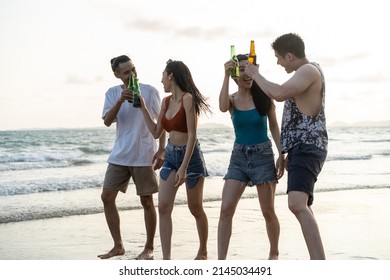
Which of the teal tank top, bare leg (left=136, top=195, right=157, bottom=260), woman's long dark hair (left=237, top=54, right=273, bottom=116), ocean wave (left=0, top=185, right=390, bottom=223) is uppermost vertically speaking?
woman's long dark hair (left=237, top=54, right=273, bottom=116)

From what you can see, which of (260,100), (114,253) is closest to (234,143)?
(260,100)

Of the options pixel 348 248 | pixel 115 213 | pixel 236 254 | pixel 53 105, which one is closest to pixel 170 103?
pixel 115 213

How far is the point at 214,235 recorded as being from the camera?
627 centimetres

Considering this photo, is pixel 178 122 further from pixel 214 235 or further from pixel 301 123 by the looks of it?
pixel 214 235

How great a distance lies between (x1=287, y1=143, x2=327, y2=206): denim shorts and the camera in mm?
4012

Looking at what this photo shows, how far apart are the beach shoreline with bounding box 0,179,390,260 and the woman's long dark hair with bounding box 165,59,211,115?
51.2 inches

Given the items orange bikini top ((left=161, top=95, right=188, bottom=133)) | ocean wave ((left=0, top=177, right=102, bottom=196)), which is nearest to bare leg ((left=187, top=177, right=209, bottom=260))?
orange bikini top ((left=161, top=95, right=188, bottom=133))

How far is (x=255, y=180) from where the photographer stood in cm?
457

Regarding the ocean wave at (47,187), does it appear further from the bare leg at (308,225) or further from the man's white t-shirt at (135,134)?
the bare leg at (308,225)

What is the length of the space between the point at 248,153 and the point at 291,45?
2.71 feet

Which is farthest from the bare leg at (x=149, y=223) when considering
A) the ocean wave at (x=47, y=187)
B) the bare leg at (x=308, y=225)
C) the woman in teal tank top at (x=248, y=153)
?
the ocean wave at (x=47, y=187)

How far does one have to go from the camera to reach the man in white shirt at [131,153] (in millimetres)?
5195

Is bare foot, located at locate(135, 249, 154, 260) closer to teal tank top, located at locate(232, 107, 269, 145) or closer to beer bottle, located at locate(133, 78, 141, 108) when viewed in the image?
beer bottle, located at locate(133, 78, 141, 108)

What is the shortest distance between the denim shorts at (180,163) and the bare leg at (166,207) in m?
0.05
